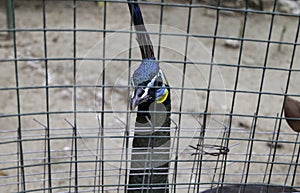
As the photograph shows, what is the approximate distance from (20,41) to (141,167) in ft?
8.84

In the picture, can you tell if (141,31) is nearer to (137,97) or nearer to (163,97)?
(137,97)

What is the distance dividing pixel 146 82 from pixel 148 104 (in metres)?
0.09

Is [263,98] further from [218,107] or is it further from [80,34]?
[80,34]

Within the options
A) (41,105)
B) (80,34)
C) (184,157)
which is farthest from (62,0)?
(184,157)

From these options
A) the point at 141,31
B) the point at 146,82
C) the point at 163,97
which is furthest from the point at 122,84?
the point at 141,31

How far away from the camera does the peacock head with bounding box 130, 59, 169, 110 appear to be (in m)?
1.29

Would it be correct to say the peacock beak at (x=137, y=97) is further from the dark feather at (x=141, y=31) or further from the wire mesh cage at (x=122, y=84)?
the wire mesh cage at (x=122, y=84)

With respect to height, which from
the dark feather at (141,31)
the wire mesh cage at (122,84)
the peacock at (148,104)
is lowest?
the wire mesh cage at (122,84)

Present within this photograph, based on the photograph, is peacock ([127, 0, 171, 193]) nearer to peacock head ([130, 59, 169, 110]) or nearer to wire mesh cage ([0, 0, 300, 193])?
peacock head ([130, 59, 169, 110])

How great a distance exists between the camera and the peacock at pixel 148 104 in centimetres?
124

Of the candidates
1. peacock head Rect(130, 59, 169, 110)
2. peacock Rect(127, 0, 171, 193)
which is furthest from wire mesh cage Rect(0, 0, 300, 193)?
peacock head Rect(130, 59, 169, 110)

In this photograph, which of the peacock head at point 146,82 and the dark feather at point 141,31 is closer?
the dark feather at point 141,31

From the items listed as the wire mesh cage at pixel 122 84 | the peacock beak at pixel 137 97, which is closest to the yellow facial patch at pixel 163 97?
the peacock beak at pixel 137 97

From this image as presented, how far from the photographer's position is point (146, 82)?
1340mm
